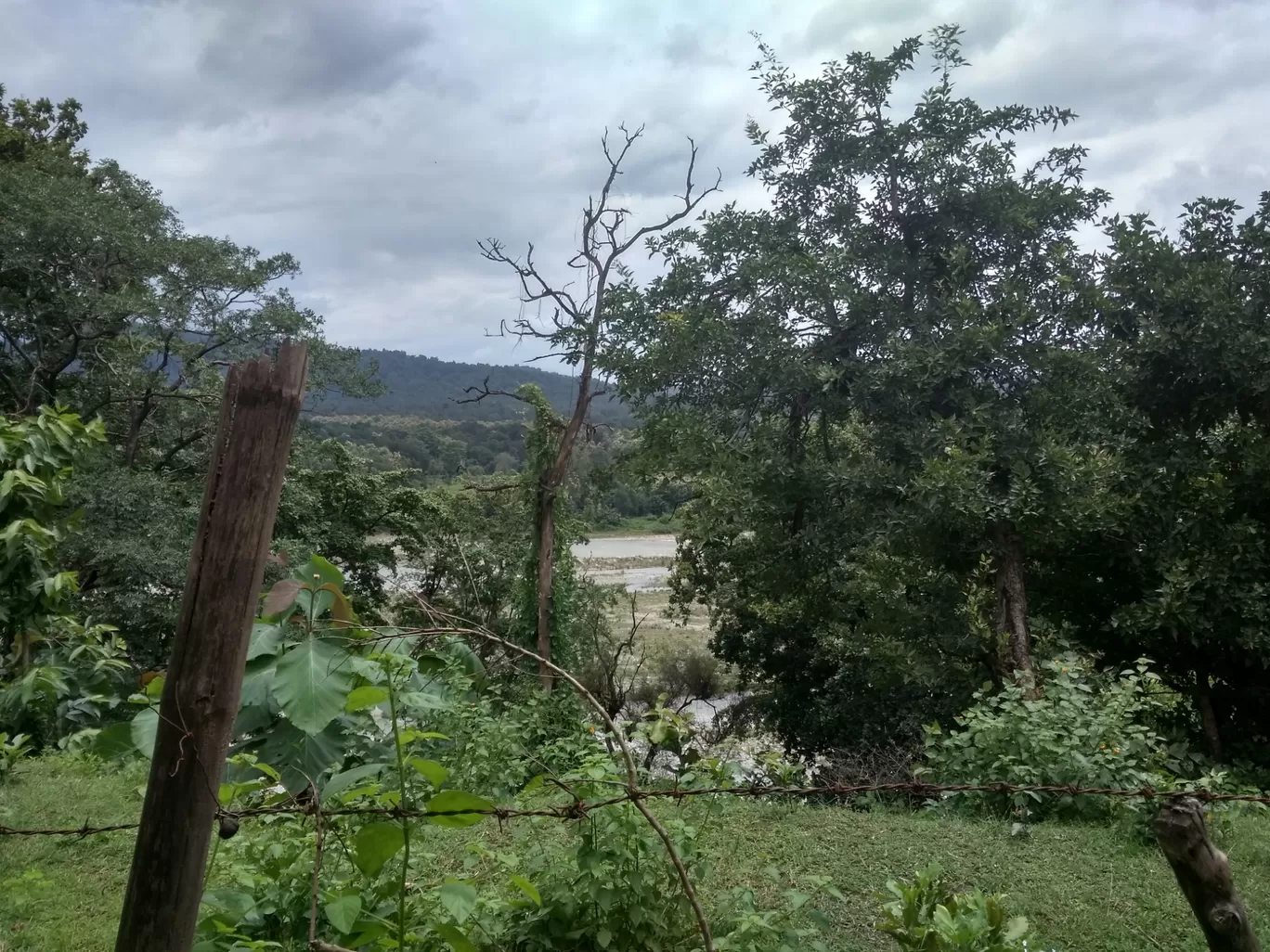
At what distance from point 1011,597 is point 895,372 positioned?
2214 millimetres

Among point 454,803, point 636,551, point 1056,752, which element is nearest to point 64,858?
point 454,803

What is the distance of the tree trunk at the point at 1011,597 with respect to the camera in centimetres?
754

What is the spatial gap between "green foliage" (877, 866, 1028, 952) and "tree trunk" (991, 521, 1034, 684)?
586 centimetres

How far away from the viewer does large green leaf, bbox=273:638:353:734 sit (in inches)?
53.9

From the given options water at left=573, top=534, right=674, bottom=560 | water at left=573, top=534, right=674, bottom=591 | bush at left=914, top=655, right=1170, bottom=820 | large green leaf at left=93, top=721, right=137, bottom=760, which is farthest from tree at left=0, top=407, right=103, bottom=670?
water at left=573, top=534, right=674, bottom=560

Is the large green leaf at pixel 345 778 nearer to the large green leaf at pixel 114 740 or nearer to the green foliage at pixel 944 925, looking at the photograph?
the large green leaf at pixel 114 740

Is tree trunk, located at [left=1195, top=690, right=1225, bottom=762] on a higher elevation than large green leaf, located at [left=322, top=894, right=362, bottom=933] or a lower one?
lower

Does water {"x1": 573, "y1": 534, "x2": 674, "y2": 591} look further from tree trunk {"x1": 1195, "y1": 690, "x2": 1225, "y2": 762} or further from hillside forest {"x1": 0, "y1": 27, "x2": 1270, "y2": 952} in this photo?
tree trunk {"x1": 1195, "y1": 690, "x2": 1225, "y2": 762}

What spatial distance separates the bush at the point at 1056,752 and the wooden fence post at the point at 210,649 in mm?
4433

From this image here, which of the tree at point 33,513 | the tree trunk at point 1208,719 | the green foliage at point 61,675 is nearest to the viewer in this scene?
the green foliage at point 61,675

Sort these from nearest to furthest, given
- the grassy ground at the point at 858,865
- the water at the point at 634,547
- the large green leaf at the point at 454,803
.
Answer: the large green leaf at the point at 454,803 < the grassy ground at the point at 858,865 < the water at the point at 634,547

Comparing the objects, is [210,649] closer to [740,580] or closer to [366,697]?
[366,697]

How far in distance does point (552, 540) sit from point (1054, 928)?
26.7 feet

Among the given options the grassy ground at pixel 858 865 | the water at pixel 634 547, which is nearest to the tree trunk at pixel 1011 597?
the grassy ground at pixel 858 865
